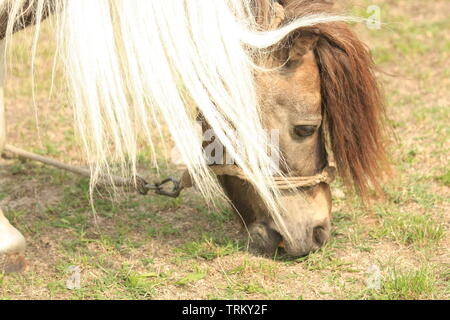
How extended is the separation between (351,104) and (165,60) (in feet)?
2.42

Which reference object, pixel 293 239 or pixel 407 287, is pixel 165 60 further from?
pixel 407 287

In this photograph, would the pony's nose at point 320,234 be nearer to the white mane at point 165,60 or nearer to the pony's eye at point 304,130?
the pony's eye at point 304,130

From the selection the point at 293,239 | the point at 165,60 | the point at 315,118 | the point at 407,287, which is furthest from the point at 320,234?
the point at 165,60

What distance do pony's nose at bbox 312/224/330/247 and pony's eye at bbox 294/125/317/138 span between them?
0.39 m

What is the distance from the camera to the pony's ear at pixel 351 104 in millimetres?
2439

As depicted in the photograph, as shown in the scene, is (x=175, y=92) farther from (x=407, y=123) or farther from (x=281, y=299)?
(x=407, y=123)

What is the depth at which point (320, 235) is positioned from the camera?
2.71 m

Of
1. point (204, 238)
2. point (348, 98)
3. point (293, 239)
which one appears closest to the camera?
point (348, 98)

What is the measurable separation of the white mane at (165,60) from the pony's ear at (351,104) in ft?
0.45

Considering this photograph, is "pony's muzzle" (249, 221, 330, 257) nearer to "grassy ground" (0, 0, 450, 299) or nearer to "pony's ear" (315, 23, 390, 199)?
"grassy ground" (0, 0, 450, 299)

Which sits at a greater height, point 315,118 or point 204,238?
point 315,118

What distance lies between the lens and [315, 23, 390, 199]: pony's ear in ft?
8.00

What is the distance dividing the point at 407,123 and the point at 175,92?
7.90 ft
